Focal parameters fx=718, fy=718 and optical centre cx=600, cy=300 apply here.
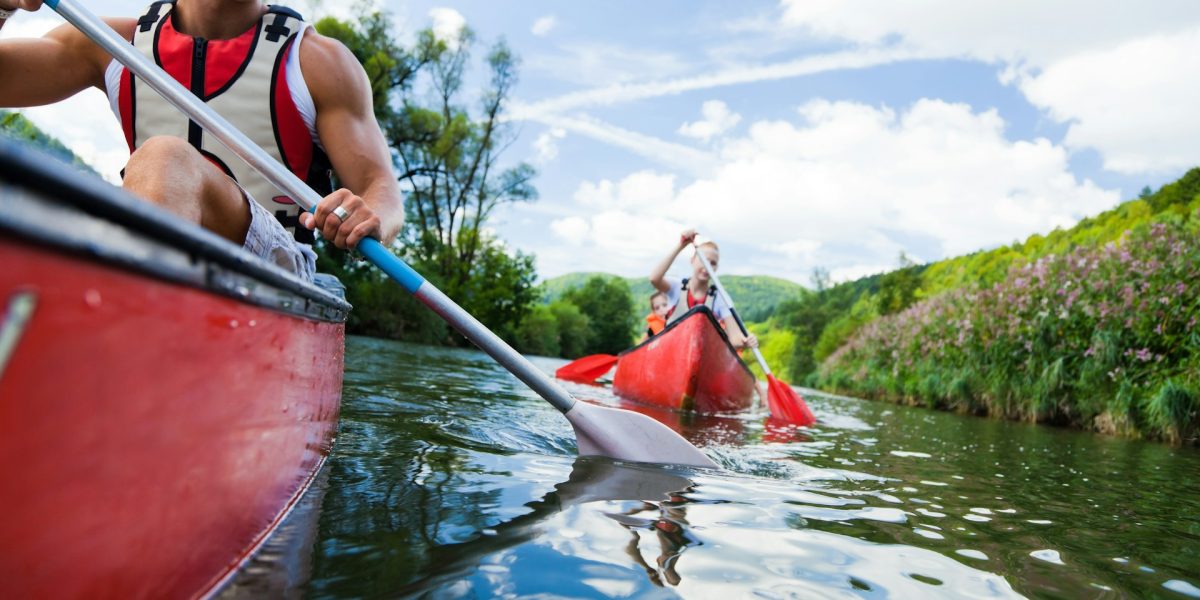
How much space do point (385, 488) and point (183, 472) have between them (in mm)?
1056

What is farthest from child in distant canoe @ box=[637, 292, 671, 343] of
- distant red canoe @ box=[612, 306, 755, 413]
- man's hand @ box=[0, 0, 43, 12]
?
man's hand @ box=[0, 0, 43, 12]

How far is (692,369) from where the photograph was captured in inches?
225

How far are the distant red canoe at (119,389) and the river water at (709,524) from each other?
0.32 meters

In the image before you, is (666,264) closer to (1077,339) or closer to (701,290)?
(701,290)

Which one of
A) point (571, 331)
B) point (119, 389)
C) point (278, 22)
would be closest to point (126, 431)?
point (119, 389)

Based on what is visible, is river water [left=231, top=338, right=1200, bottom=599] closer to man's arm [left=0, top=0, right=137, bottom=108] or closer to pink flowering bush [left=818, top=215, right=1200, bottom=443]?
man's arm [left=0, top=0, right=137, bottom=108]

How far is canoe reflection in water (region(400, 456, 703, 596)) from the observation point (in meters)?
1.38

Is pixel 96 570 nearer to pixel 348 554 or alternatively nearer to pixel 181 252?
pixel 181 252

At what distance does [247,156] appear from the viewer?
5.92 feet

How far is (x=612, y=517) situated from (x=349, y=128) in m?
1.33

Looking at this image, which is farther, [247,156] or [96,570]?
[247,156]

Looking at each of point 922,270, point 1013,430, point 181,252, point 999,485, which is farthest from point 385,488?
point 922,270

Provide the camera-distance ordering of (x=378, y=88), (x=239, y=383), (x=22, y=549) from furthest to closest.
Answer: (x=378, y=88)
(x=239, y=383)
(x=22, y=549)

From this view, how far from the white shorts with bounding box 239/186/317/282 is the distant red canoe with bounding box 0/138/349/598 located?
1.80ft
